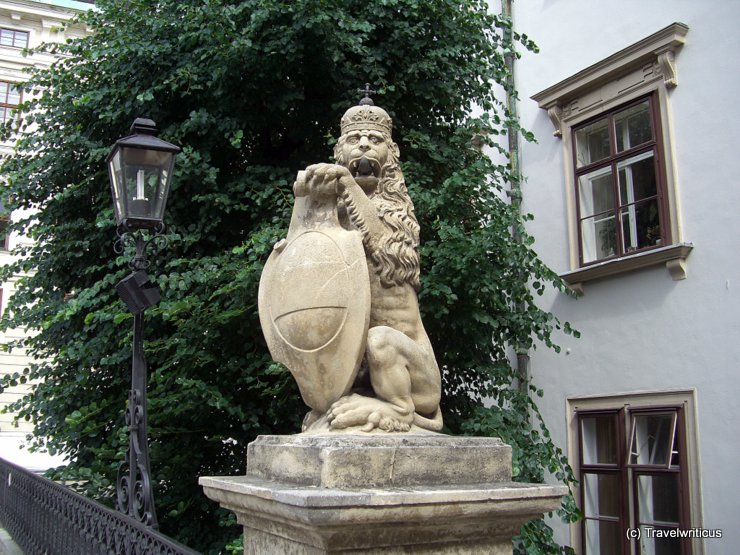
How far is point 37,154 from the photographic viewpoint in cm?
748

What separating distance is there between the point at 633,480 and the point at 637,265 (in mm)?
2352

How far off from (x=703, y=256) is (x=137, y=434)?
19.1ft

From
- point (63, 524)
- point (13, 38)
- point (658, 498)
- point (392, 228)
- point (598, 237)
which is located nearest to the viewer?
point (392, 228)

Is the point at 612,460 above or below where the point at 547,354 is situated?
below

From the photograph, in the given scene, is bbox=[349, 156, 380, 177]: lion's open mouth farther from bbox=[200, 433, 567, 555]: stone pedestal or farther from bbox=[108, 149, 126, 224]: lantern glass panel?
bbox=[108, 149, 126, 224]: lantern glass panel

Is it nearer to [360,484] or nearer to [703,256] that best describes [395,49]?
[703,256]

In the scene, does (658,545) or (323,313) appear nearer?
(323,313)

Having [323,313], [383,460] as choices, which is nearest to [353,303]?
[323,313]

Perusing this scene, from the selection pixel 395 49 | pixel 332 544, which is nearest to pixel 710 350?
pixel 395 49

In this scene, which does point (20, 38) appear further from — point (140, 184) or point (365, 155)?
point (365, 155)

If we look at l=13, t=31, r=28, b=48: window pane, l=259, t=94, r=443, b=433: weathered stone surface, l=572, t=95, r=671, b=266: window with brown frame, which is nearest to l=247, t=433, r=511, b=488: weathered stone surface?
l=259, t=94, r=443, b=433: weathered stone surface

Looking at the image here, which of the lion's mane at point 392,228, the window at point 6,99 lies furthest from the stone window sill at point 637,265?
the window at point 6,99

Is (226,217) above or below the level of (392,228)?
above

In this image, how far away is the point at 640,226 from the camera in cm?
820
